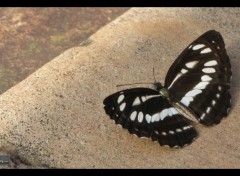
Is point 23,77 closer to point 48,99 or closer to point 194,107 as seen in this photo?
point 48,99

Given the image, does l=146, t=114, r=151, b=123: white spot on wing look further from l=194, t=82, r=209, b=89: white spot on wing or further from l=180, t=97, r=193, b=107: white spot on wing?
l=194, t=82, r=209, b=89: white spot on wing

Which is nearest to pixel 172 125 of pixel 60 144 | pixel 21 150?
pixel 60 144

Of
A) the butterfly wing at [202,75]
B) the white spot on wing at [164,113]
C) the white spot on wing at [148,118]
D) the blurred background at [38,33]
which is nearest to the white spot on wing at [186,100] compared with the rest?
the butterfly wing at [202,75]

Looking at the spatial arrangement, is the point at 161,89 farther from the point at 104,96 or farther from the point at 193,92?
the point at 104,96

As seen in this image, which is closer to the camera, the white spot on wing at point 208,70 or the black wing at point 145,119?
the black wing at point 145,119

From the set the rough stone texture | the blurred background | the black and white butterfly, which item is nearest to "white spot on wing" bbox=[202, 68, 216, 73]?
the black and white butterfly

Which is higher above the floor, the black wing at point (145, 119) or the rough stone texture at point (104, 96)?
the black wing at point (145, 119)

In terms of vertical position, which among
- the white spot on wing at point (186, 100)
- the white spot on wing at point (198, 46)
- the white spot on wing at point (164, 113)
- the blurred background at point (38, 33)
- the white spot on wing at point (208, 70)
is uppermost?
the white spot on wing at point (198, 46)

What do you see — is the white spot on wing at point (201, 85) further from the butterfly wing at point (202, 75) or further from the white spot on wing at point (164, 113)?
the white spot on wing at point (164, 113)
